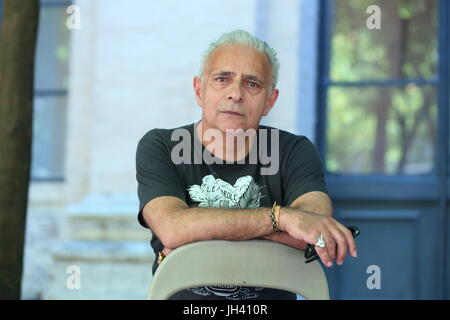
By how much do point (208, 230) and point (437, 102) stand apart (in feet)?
10.1

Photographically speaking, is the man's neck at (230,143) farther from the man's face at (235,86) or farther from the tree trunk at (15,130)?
the tree trunk at (15,130)

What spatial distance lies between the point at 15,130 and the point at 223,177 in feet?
4.21

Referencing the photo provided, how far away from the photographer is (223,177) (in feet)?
8.21

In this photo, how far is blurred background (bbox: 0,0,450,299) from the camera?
4.78 metres

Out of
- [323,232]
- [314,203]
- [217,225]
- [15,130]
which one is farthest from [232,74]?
[15,130]

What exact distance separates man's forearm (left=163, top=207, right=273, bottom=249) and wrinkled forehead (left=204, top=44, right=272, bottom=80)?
1.76 ft

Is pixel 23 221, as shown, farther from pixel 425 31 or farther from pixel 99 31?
pixel 425 31

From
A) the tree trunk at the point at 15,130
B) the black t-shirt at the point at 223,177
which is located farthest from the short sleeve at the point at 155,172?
the tree trunk at the point at 15,130

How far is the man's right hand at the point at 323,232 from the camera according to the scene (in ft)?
6.56

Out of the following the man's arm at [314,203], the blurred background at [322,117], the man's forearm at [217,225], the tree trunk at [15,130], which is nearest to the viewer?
the man's forearm at [217,225]

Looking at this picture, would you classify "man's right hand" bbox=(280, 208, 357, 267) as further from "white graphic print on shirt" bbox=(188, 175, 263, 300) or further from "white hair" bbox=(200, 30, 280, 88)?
"white hair" bbox=(200, 30, 280, 88)

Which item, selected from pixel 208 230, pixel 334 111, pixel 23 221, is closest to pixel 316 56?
pixel 334 111

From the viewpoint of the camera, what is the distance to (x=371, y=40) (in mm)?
5098

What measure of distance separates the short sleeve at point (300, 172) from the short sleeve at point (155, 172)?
34 centimetres
